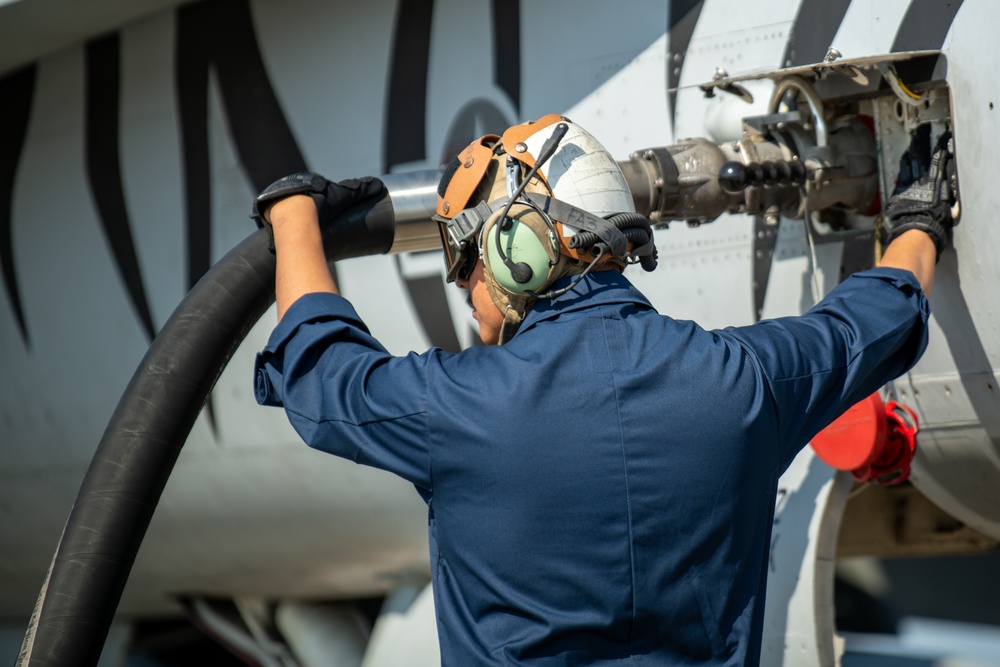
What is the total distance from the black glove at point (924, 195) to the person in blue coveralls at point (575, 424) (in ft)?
2.48

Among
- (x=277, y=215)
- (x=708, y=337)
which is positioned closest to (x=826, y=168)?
(x=708, y=337)

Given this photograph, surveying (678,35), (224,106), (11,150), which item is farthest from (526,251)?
(11,150)

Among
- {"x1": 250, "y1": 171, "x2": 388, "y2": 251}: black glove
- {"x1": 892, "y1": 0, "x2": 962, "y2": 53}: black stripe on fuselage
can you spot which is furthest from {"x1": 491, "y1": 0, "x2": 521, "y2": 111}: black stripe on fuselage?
{"x1": 250, "y1": 171, "x2": 388, "y2": 251}: black glove

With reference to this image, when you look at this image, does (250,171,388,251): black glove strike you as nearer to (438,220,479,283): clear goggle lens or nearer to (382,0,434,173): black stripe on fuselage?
(438,220,479,283): clear goggle lens

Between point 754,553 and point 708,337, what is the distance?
0.32 metres

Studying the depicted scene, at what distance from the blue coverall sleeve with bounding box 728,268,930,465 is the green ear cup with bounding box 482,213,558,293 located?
0.30 meters

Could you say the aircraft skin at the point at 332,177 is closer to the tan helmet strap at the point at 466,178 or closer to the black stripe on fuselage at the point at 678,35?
the black stripe on fuselage at the point at 678,35

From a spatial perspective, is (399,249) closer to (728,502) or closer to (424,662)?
(728,502)

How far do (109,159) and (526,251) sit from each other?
311cm

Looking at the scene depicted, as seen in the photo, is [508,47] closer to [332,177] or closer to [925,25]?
[332,177]

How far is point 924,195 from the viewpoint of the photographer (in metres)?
2.53

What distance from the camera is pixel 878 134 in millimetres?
2738

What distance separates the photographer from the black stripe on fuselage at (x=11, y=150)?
4578 mm

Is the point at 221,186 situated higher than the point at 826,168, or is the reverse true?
the point at 221,186
